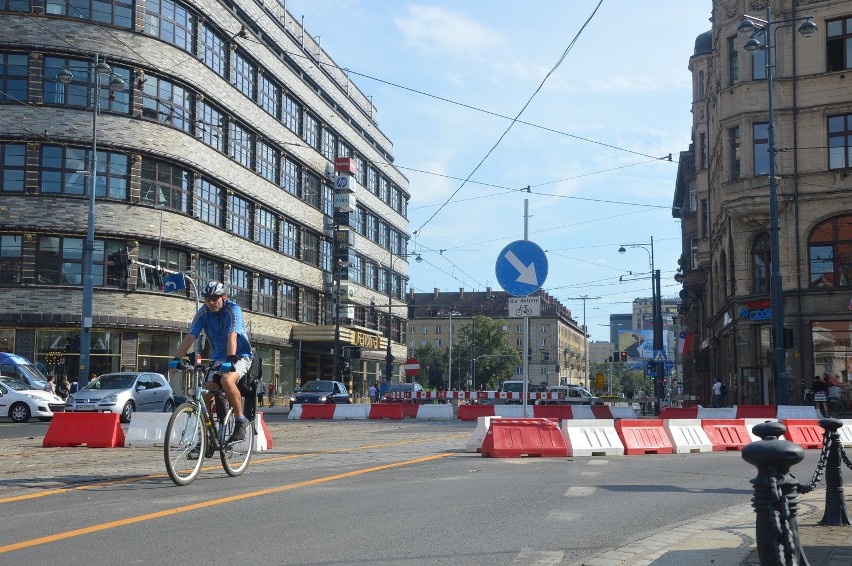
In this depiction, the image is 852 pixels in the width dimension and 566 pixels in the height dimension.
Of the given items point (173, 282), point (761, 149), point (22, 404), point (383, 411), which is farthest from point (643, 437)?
point (173, 282)

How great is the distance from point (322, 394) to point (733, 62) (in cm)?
2034

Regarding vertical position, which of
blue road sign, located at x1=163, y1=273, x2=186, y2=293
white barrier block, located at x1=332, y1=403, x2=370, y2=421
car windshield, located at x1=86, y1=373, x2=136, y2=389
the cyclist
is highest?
blue road sign, located at x1=163, y1=273, x2=186, y2=293

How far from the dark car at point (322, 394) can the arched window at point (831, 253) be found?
61.3ft

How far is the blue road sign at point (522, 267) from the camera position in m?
13.8

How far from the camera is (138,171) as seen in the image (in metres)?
41.7

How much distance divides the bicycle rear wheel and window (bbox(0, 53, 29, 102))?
112 ft

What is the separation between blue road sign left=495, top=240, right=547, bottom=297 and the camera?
13828 mm

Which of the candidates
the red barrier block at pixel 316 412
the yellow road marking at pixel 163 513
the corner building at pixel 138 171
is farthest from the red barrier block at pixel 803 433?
the corner building at pixel 138 171

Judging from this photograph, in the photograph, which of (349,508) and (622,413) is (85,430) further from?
(622,413)

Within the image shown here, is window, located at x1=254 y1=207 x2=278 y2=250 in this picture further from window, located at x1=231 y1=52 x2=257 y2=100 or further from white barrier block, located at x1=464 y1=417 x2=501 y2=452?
white barrier block, located at x1=464 y1=417 x2=501 y2=452

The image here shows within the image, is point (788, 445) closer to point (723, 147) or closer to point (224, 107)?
point (723, 147)

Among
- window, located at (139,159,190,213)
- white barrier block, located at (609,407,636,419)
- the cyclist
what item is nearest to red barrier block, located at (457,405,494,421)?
white barrier block, located at (609,407,636,419)

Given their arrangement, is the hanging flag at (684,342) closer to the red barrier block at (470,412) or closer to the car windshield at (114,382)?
the red barrier block at (470,412)

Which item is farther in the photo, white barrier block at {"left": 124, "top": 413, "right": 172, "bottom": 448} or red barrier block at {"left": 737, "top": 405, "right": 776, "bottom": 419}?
red barrier block at {"left": 737, "top": 405, "right": 776, "bottom": 419}
